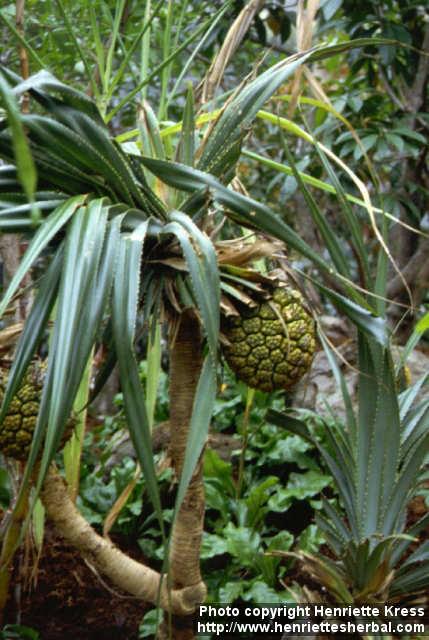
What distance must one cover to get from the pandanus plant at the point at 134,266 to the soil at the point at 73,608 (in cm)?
66

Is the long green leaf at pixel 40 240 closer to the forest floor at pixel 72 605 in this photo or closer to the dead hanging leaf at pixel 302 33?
the dead hanging leaf at pixel 302 33

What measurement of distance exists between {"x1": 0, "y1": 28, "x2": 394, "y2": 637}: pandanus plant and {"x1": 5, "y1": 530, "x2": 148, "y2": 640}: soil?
0.66 m

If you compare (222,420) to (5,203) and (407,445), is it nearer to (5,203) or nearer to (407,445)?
(407,445)

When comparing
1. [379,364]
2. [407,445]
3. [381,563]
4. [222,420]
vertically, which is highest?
[379,364]

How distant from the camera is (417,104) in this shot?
A: 2943 mm

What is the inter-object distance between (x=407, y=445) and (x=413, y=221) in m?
1.52

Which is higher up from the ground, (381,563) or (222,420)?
(381,563)

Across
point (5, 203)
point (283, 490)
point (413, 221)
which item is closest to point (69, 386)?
point (5, 203)

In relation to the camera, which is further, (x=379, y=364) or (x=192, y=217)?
(x=379, y=364)

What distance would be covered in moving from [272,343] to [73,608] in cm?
125

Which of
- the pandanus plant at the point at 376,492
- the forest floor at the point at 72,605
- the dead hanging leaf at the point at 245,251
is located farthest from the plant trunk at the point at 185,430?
the forest floor at the point at 72,605

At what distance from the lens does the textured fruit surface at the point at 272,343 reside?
121 centimetres

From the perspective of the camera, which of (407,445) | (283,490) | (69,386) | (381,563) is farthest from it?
(283,490)

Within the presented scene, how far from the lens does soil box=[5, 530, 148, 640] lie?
77.4 inches
